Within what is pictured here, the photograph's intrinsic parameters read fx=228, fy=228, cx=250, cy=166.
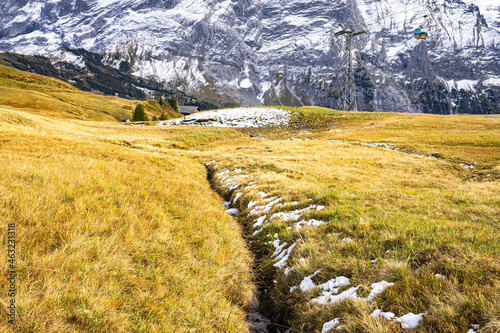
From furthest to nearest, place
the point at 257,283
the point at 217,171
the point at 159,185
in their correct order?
the point at 217,171 < the point at 159,185 < the point at 257,283

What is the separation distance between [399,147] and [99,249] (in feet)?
110

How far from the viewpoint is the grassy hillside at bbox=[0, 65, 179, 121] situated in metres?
68.5

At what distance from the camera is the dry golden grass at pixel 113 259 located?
9.61 feet

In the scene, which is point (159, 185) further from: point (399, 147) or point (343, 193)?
point (399, 147)

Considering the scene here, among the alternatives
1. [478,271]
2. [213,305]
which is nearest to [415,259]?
[478,271]

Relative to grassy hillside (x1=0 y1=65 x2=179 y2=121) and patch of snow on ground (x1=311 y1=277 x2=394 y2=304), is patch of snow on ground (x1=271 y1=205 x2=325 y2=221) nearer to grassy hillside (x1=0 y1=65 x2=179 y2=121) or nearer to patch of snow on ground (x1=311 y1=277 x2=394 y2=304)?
patch of snow on ground (x1=311 y1=277 x2=394 y2=304)

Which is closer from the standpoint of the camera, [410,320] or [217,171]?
[410,320]

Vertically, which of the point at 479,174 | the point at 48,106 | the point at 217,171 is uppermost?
the point at 48,106

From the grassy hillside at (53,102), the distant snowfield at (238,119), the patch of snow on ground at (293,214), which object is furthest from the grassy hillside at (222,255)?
the grassy hillside at (53,102)

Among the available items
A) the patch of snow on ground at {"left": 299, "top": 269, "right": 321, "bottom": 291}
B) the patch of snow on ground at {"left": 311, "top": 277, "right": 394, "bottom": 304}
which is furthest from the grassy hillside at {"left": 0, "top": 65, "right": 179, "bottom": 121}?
the patch of snow on ground at {"left": 311, "top": 277, "right": 394, "bottom": 304}

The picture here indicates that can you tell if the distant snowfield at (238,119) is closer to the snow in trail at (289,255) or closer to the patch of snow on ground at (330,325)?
the snow in trail at (289,255)

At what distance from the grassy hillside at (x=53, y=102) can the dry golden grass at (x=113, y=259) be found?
73.0m

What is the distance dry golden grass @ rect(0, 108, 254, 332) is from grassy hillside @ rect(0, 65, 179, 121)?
7301 cm

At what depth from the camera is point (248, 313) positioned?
4.51 m
